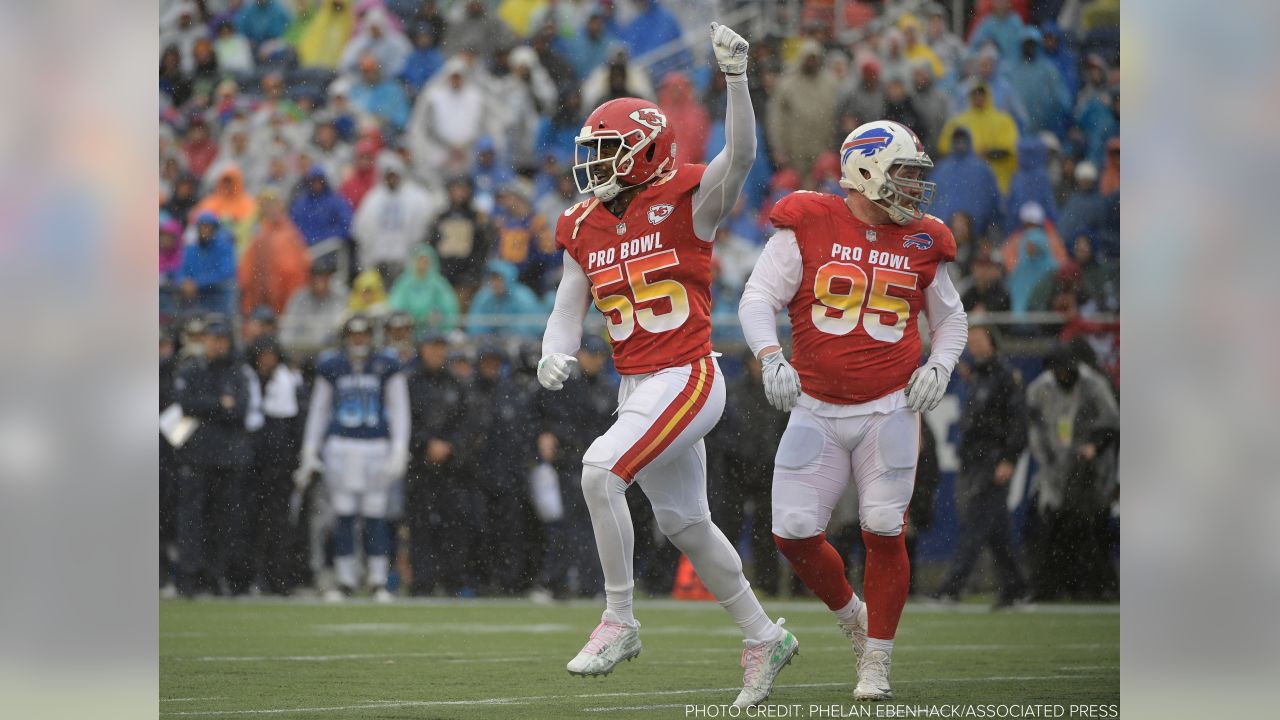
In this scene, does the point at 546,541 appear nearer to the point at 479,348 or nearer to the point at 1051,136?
the point at 479,348

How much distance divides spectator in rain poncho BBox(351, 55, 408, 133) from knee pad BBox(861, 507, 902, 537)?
753cm

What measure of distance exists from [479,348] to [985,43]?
13.3 ft

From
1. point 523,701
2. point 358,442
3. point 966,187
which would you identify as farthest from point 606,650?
point 966,187

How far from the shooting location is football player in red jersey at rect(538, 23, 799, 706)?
17.7ft

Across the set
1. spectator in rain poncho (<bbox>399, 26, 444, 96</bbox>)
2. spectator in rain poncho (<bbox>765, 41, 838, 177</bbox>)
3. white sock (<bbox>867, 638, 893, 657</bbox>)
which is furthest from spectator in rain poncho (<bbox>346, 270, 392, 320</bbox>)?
white sock (<bbox>867, 638, 893, 657</bbox>)

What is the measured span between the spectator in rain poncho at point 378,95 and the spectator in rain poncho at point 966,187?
13.1 feet

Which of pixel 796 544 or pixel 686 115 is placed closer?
pixel 796 544

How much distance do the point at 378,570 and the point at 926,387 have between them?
18.9 feet

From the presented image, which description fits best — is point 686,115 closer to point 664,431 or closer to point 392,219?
point 392,219

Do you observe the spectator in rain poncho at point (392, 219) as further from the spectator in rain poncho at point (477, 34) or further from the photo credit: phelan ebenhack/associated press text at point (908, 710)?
the photo credit: phelan ebenhack/associated press text at point (908, 710)

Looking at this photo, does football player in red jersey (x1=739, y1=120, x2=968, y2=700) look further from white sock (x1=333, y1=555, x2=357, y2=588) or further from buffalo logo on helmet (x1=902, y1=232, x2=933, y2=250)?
white sock (x1=333, y1=555, x2=357, y2=588)

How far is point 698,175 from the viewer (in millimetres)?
5633

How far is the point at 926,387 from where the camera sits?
5.82 metres
